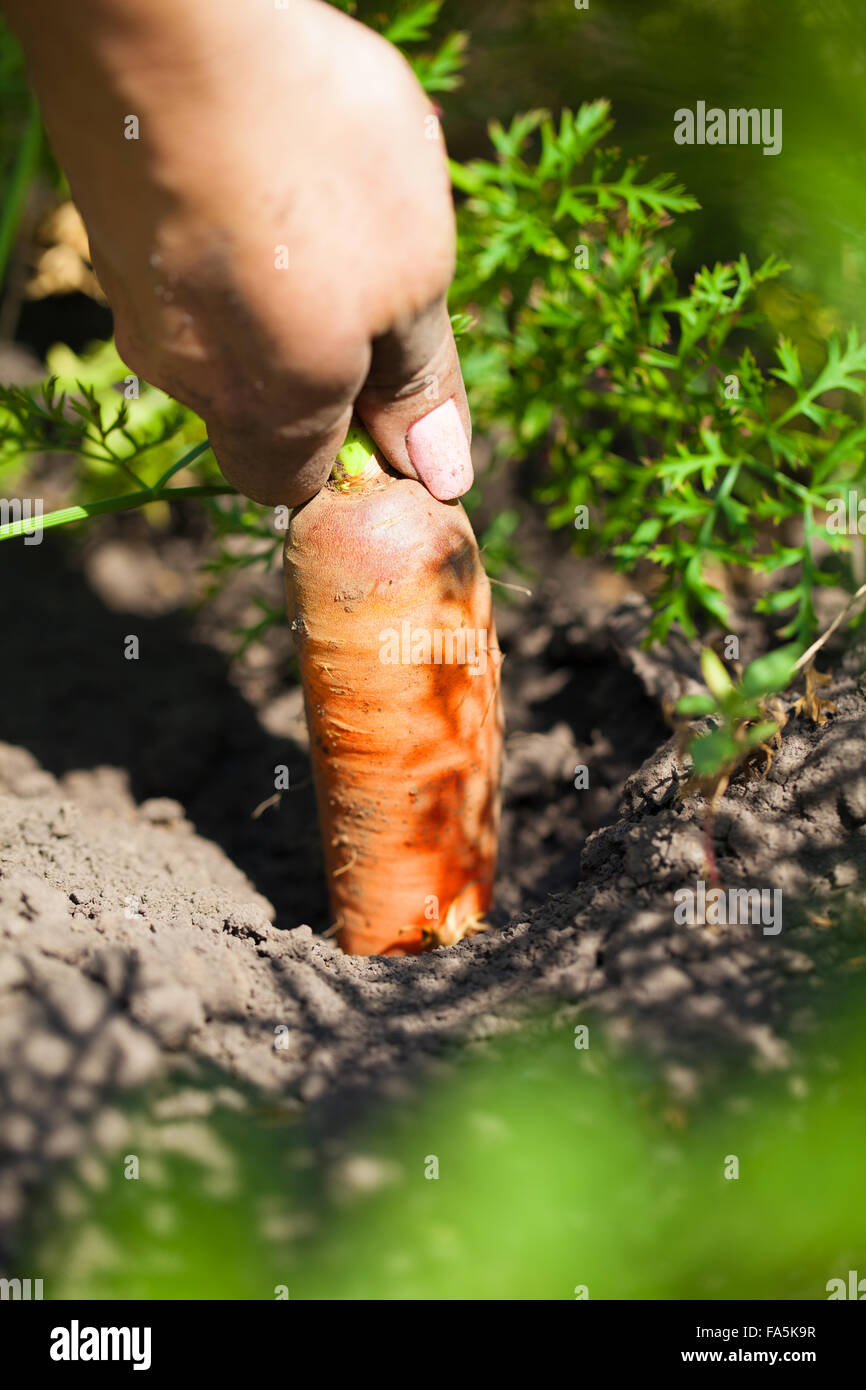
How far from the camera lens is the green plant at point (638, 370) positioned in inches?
74.3

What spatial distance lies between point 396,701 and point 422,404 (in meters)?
0.54

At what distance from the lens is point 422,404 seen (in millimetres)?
1664

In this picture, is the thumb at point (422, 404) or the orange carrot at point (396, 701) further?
the orange carrot at point (396, 701)

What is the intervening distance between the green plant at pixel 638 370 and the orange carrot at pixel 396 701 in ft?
1.38

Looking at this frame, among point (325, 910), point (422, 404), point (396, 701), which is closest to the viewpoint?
point (422, 404)

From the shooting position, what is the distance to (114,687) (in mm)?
2814

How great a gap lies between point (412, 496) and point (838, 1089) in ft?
3.70

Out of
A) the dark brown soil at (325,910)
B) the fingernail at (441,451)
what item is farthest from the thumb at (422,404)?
the dark brown soil at (325,910)

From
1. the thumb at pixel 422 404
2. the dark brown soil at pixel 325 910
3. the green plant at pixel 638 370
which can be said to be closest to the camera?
the dark brown soil at pixel 325 910

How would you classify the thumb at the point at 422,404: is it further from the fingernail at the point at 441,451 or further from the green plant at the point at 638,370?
the green plant at the point at 638,370

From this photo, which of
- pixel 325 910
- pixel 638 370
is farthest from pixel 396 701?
pixel 638 370

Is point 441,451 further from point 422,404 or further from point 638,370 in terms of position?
point 638,370

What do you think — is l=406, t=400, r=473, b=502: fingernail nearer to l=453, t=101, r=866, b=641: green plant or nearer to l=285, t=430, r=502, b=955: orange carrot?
l=285, t=430, r=502, b=955: orange carrot

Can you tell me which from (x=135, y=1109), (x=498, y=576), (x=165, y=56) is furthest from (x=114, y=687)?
(x=165, y=56)
